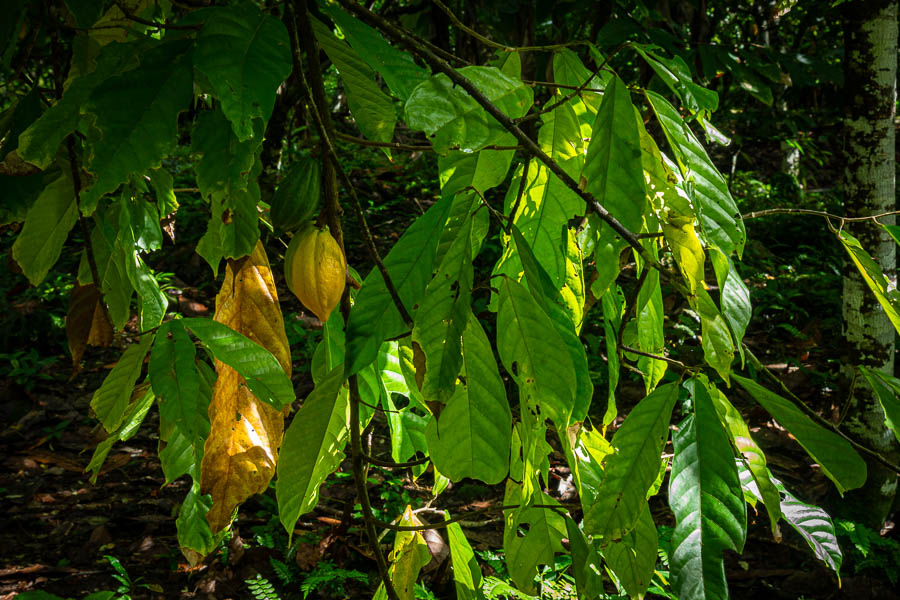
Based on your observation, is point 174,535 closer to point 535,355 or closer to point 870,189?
point 535,355

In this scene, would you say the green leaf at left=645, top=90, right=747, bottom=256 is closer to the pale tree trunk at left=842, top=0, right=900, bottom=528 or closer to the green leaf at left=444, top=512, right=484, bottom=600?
the green leaf at left=444, top=512, right=484, bottom=600

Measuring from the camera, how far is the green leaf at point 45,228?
79 cm

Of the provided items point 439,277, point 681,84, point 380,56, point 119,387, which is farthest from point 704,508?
point 119,387

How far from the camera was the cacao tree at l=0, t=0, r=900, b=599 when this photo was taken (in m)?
0.51

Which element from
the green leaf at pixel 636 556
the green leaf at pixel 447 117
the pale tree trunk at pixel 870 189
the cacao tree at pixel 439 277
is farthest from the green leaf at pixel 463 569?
the pale tree trunk at pixel 870 189

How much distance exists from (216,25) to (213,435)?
385 millimetres

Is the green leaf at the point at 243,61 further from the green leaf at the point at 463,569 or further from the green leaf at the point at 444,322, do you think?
the green leaf at the point at 463,569

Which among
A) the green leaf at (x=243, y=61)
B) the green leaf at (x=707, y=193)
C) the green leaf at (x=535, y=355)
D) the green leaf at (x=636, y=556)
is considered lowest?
the green leaf at (x=636, y=556)

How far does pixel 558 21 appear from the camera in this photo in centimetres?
208

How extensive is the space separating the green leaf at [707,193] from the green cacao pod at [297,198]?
0.34m

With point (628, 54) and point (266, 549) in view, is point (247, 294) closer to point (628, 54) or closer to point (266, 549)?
point (266, 549)

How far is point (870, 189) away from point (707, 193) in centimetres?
196

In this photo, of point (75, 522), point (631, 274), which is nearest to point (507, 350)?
point (75, 522)

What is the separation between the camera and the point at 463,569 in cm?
86
